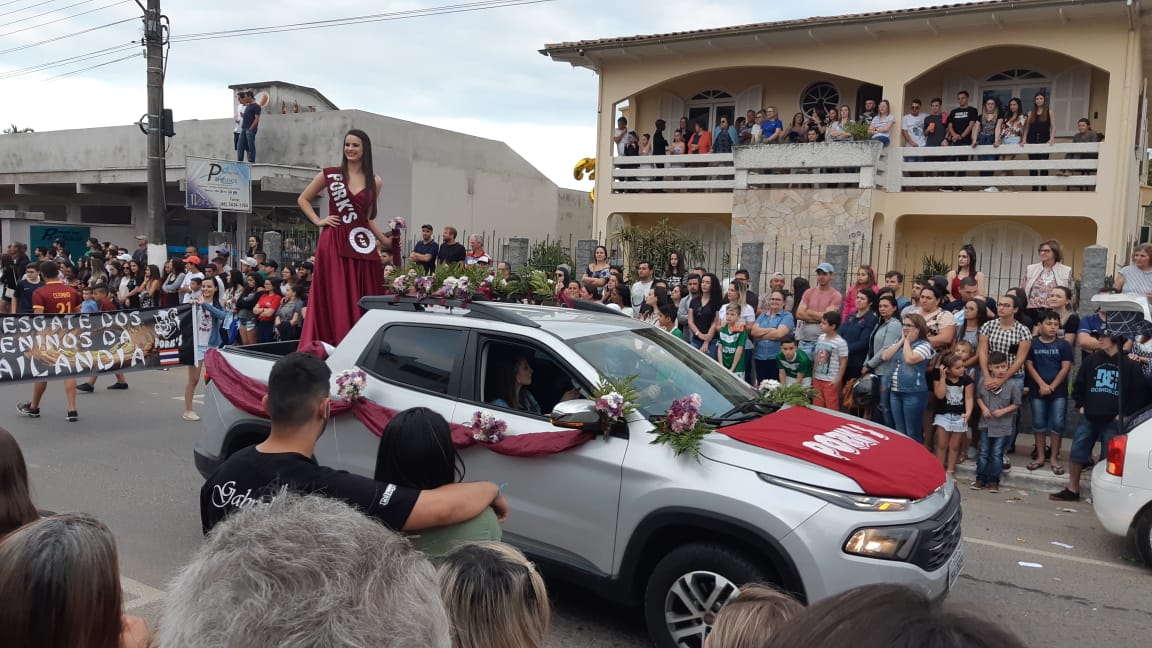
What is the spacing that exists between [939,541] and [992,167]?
1421 centimetres

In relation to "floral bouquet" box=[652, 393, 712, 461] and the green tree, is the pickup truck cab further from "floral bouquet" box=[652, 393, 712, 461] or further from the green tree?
the green tree

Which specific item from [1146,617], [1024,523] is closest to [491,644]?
[1146,617]

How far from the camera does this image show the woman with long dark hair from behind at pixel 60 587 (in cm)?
177

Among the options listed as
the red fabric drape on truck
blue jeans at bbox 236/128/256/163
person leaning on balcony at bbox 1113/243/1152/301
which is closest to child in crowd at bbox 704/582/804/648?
the red fabric drape on truck

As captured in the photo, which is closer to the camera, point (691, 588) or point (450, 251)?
point (691, 588)

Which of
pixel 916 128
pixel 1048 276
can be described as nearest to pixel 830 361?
pixel 1048 276

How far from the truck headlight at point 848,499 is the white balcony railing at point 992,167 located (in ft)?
46.0

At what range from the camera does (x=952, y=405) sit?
8289 millimetres

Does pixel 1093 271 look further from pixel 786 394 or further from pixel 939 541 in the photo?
pixel 939 541

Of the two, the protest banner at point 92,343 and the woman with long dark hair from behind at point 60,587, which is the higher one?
the woman with long dark hair from behind at point 60,587

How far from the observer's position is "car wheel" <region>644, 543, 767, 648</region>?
13.6 ft

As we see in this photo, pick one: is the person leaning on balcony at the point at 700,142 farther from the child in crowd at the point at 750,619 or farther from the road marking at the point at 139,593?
the child in crowd at the point at 750,619

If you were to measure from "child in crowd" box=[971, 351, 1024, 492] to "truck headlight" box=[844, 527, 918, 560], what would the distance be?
14.9 ft

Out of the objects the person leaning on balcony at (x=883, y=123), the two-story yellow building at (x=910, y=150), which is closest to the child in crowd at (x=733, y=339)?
the two-story yellow building at (x=910, y=150)
